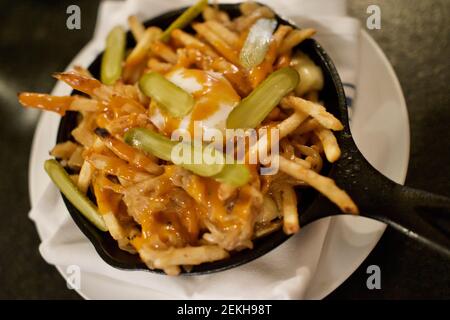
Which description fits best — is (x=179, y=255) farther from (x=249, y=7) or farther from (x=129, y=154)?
(x=249, y=7)

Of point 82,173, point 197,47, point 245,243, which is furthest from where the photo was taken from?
point 197,47

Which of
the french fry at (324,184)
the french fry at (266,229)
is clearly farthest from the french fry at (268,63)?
the french fry at (266,229)

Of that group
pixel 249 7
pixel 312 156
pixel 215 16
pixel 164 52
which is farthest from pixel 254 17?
pixel 312 156

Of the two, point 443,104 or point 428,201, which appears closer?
point 428,201

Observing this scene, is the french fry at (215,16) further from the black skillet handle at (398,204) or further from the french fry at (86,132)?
the black skillet handle at (398,204)
